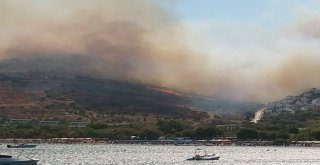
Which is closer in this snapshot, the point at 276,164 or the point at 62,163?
the point at 62,163

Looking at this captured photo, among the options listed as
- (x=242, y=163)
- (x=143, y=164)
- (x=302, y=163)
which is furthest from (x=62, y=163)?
(x=302, y=163)

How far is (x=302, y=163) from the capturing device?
182 meters

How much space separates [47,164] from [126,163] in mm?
18602

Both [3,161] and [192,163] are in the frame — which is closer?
[3,161]

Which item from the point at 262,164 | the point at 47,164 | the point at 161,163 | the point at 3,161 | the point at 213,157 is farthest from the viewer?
the point at 213,157

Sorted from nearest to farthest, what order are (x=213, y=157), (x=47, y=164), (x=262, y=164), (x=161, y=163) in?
(x=47, y=164) → (x=161, y=163) → (x=262, y=164) → (x=213, y=157)

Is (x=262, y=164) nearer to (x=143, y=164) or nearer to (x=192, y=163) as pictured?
(x=192, y=163)

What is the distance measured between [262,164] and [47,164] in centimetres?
5588

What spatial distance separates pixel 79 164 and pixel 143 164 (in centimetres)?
1464

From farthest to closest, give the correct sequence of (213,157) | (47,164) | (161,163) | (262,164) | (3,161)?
(213,157) < (262,164) < (161,163) < (47,164) < (3,161)

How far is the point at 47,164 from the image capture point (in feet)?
500

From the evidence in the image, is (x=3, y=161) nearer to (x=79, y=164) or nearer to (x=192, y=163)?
(x=79, y=164)

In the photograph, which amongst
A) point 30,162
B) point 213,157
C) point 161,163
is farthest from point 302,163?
point 30,162

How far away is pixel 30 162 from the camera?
12781cm
